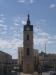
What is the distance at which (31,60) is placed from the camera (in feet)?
174

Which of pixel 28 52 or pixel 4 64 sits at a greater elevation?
pixel 28 52

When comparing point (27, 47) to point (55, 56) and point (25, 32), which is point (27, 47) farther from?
point (55, 56)

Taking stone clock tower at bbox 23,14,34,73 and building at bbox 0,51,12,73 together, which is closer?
building at bbox 0,51,12,73

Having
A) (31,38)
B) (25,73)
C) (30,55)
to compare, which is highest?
(31,38)

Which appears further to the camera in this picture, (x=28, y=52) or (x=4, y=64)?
(x=4, y=64)

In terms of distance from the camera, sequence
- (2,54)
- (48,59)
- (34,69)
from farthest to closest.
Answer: (48,59) → (2,54) → (34,69)

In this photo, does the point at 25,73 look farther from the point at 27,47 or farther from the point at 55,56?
the point at 55,56

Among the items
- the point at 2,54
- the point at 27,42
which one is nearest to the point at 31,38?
the point at 27,42

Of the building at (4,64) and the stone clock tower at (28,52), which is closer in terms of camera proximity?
the building at (4,64)

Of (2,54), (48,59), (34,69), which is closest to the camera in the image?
(34,69)

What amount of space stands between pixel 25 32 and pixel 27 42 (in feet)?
6.73

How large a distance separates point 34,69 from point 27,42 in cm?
557

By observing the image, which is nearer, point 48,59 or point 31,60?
point 31,60

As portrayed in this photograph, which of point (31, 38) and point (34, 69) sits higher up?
point (31, 38)
